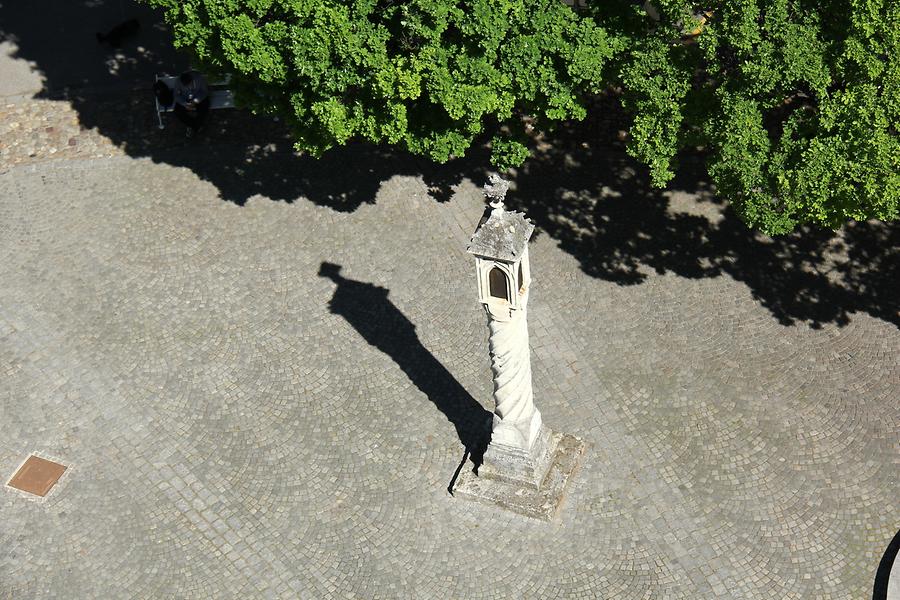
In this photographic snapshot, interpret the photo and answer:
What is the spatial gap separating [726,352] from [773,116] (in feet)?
23.8

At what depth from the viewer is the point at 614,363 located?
2625 cm

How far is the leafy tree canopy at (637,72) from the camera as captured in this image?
22.5 meters

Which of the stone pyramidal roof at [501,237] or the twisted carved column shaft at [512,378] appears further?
the twisted carved column shaft at [512,378]

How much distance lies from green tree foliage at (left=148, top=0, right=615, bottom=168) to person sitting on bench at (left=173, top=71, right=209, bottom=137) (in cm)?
702

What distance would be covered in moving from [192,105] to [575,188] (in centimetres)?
1193

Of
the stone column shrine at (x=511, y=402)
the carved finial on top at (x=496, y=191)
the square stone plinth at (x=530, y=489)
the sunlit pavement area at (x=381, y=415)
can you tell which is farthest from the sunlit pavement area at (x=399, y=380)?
the carved finial on top at (x=496, y=191)

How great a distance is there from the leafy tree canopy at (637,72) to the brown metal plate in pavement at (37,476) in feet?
33.3

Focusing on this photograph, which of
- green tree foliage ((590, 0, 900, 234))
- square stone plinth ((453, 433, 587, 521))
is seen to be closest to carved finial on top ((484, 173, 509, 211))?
green tree foliage ((590, 0, 900, 234))

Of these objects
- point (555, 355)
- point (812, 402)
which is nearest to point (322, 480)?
point (555, 355)

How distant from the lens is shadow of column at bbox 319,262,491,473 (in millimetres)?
25188

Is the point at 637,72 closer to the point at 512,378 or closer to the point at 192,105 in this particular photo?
the point at 512,378

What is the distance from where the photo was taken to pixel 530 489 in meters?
23.6

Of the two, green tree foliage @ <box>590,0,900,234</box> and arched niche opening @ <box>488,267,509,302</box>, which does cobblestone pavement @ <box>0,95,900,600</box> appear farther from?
arched niche opening @ <box>488,267,509,302</box>

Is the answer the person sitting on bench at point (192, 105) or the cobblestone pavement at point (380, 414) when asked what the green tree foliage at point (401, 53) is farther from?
the person sitting on bench at point (192, 105)
